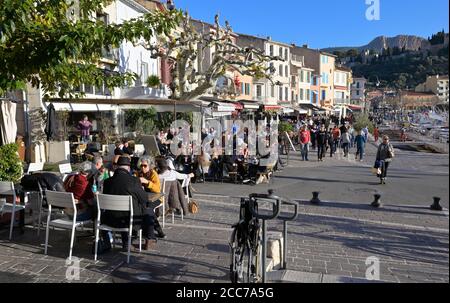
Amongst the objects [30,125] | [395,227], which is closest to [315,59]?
→ [30,125]

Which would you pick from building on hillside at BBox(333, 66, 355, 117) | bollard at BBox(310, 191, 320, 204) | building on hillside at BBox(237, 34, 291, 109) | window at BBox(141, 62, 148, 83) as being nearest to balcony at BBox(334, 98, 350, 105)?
building on hillside at BBox(333, 66, 355, 117)

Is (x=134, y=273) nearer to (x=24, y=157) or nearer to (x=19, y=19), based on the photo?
(x=19, y=19)

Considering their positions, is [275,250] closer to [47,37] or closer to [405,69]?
[47,37]

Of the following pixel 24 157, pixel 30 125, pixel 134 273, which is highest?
pixel 30 125

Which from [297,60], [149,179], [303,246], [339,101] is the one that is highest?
[297,60]

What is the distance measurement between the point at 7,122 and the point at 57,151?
2811 mm

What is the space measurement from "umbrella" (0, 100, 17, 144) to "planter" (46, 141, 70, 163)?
93.3 inches

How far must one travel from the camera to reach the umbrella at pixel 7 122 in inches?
462

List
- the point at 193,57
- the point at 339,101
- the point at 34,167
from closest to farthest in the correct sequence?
the point at 34,167 → the point at 193,57 → the point at 339,101

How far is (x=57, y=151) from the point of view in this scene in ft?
47.4

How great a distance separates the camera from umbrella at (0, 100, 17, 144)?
462 inches

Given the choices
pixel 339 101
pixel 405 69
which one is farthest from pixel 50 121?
pixel 339 101

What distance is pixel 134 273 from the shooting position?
208 inches

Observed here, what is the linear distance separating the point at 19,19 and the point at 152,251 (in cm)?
365
